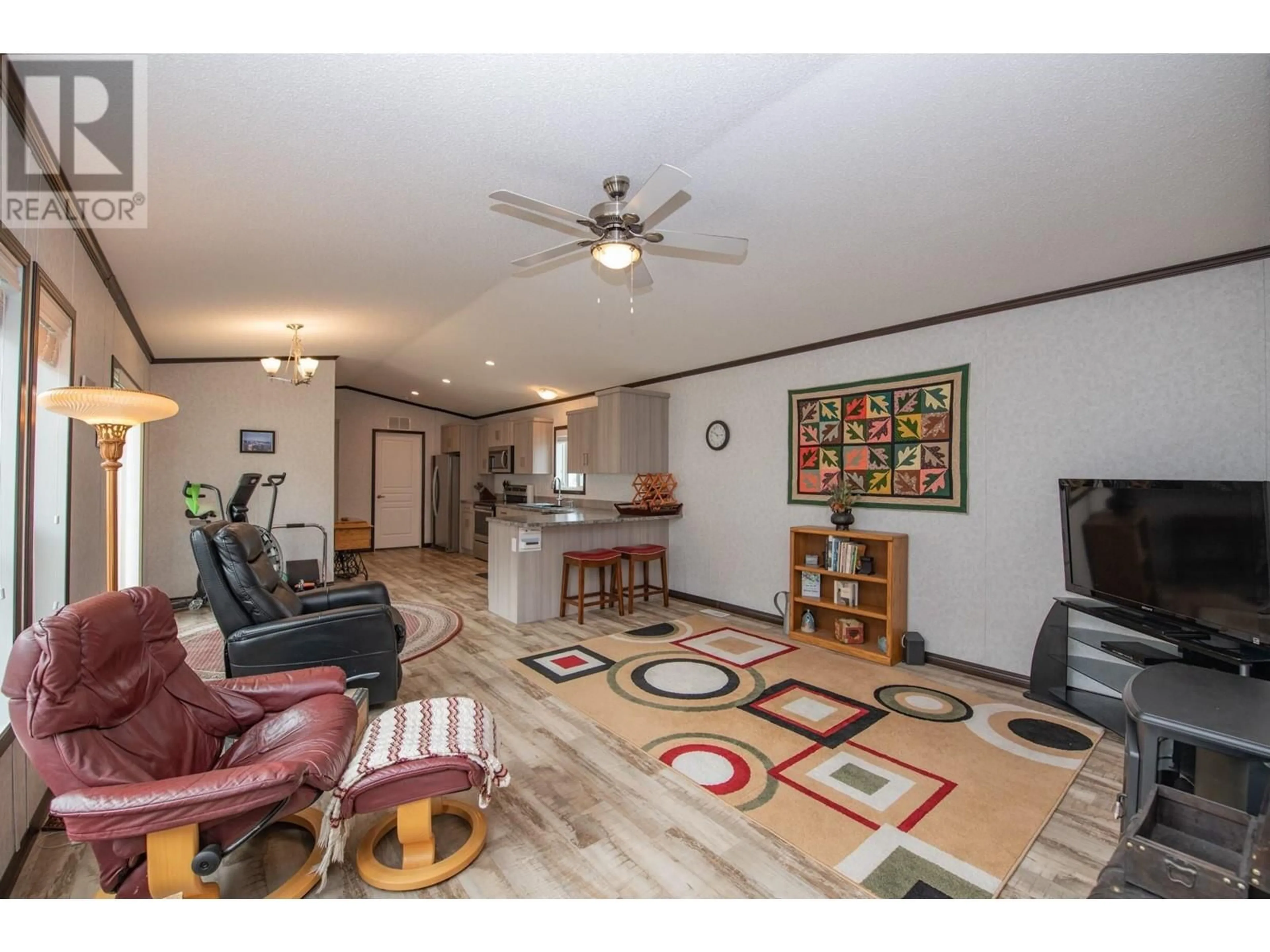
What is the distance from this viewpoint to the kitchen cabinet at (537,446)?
8.08 m

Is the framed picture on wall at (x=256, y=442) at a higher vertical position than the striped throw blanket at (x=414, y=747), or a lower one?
higher

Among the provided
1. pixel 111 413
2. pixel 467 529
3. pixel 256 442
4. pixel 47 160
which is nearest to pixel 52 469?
pixel 111 413

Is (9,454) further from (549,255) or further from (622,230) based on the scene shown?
(622,230)

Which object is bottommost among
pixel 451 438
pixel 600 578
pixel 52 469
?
pixel 600 578

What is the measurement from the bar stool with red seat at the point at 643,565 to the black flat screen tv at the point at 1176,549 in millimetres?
3263

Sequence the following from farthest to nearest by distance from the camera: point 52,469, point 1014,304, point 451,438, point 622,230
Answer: point 451,438
point 1014,304
point 52,469
point 622,230

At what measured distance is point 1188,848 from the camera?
1.34m

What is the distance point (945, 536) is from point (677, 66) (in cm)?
346

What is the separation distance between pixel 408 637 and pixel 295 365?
9.57 feet

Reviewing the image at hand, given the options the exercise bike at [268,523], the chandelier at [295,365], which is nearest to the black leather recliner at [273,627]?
the chandelier at [295,365]

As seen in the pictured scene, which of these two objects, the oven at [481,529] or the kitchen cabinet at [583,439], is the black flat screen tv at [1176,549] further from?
the oven at [481,529]

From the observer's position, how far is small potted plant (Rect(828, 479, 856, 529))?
425 cm

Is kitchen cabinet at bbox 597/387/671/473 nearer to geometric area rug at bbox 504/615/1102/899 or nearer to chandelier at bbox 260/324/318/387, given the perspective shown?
geometric area rug at bbox 504/615/1102/899
